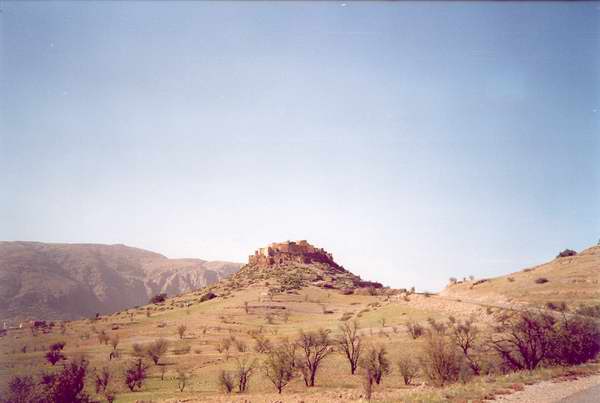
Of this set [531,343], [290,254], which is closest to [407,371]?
[531,343]

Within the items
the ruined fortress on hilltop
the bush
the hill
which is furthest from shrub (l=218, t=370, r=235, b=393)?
the ruined fortress on hilltop

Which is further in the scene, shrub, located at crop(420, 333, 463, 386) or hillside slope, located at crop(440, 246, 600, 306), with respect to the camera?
hillside slope, located at crop(440, 246, 600, 306)

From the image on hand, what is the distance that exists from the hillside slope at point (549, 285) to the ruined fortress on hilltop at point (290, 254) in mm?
62847

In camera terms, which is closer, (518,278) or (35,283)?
(518,278)

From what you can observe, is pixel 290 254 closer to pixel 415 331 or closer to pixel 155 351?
pixel 155 351

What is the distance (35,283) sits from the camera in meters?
122

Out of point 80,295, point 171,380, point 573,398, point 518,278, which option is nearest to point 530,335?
point 573,398

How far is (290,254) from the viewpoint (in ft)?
401

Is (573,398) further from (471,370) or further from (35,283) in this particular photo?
(35,283)

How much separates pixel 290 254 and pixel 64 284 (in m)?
87.3

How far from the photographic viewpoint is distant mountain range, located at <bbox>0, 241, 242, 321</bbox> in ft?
368

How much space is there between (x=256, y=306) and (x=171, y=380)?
3914 centimetres

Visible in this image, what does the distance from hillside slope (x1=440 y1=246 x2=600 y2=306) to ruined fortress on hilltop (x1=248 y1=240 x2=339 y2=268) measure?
62847 millimetres

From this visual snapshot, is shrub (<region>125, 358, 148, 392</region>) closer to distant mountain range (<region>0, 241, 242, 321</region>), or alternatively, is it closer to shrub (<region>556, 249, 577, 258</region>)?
shrub (<region>556, 249, 577, 258</region>)
